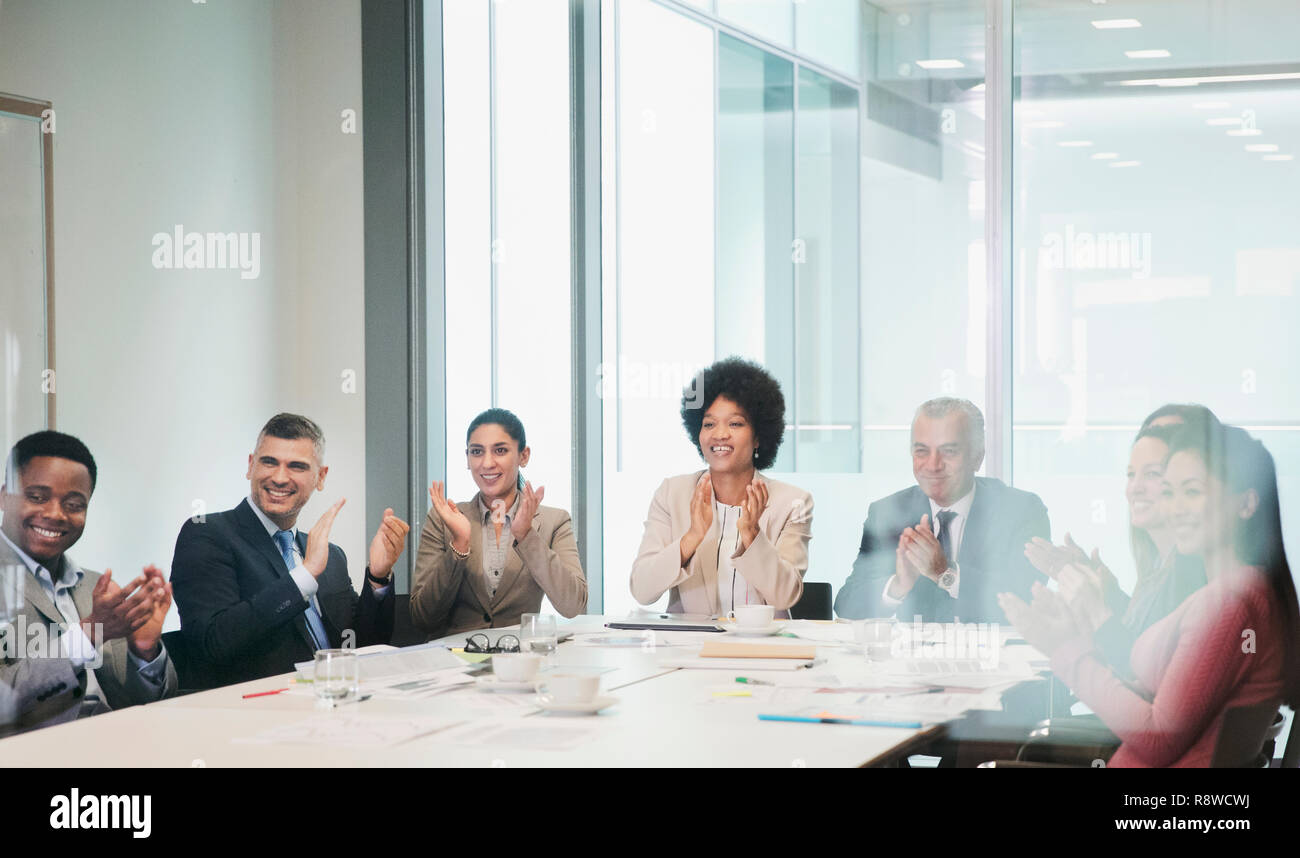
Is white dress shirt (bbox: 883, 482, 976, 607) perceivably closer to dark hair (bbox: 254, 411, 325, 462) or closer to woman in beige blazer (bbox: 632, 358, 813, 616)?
woman in beige blazer (bbox: 632, 358, 813, 616)

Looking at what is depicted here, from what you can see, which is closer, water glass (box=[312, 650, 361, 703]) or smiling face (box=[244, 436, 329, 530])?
water glass (box=[312, 650, 361, 703])

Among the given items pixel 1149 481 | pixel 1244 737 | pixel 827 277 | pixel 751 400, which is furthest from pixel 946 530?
pixel 1244 737

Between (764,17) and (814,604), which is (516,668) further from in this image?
(764,17)

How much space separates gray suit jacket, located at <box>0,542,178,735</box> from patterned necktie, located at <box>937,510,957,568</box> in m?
2.35

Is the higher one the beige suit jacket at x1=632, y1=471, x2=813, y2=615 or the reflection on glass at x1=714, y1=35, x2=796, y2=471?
the reflection on glass at x1=714, y1=35, x2=796, y2=471

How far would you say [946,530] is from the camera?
13.2 ft

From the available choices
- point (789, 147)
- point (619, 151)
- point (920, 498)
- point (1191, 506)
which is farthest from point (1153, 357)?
point (1191, 506)

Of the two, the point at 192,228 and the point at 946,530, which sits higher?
the point at 192,228

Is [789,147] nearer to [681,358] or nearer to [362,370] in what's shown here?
[681,358]

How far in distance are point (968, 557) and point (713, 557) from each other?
2.69ft

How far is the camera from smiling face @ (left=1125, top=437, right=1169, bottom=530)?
7.54ft

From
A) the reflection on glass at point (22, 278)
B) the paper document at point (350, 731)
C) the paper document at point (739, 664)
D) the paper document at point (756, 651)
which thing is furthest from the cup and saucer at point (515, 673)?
the reflection on glass at point (22, 278)

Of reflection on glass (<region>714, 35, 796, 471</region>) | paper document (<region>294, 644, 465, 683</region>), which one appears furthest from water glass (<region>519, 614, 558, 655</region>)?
reflection on glass (<region>714, 35, 796, 471</region>)

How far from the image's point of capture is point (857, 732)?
81.7 inches
